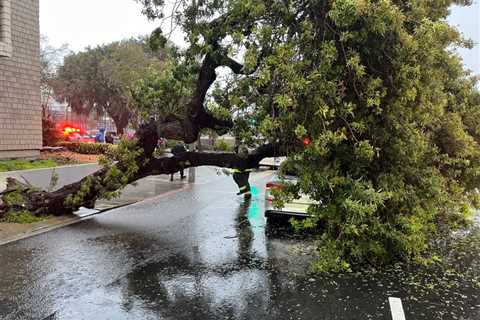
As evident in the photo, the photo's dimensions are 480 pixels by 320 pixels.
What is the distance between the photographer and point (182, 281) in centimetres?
659

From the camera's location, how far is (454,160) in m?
9.64

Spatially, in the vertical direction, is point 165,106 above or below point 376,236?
above

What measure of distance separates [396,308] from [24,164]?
58.8 feet

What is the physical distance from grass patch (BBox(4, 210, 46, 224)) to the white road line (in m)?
8.16

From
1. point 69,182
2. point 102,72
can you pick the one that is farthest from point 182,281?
point 102,72

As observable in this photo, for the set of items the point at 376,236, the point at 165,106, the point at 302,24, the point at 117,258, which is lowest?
the point at 117,258

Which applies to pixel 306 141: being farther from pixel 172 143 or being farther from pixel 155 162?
pixel 172 143

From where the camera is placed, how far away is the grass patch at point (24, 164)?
18.5 metres

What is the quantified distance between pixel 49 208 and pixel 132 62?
3055 cm

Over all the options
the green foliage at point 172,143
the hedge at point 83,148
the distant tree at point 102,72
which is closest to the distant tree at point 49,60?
the distant tree at point 102,72

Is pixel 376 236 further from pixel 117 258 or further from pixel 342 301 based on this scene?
pixel 117 258

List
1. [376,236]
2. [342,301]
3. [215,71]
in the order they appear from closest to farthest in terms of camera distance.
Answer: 1. [342,301]
2. [376,236]
3. [215,71]

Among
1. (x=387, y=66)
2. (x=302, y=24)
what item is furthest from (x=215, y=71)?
(x=387, y=66)

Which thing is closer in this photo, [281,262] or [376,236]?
[376,236]
